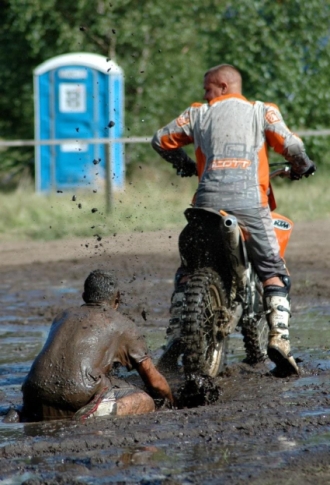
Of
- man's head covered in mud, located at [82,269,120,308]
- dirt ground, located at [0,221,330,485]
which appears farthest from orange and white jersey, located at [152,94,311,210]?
dirt ground, located at [0,221,330,485]

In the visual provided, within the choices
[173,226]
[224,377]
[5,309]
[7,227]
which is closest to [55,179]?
[7,227]

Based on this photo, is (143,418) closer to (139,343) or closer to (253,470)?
(139,343)

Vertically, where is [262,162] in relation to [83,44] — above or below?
below

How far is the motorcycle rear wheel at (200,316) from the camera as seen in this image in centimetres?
651

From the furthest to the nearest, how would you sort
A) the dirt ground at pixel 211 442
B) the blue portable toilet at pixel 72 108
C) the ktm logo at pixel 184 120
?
the blue portable toilet at pixel 72 108, the ktm logo at pixel 184 120, the dirt ground at pixel 211 442

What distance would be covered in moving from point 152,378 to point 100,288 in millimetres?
600

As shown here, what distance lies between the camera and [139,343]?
6.04 metres

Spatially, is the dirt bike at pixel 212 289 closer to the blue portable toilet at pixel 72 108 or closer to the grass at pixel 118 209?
the grass at pixel 118 209

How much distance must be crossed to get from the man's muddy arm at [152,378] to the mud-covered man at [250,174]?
32.8 inches

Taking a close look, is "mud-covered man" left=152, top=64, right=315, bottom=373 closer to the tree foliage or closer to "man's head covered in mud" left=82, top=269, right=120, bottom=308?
"man's head covered in mud" left=82, top=269, right=120, bottom=308

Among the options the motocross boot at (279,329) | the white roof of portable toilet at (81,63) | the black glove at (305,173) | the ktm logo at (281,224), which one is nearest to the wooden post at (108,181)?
the white roof of portable toilet at (81,63)

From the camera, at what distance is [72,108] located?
21016 millimetres

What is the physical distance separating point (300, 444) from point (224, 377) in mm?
2080

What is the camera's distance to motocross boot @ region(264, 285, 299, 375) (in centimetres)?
696
